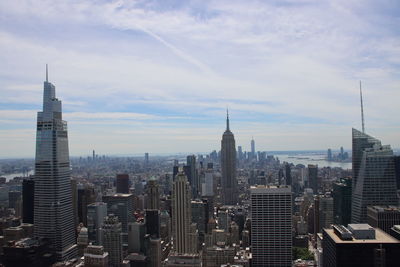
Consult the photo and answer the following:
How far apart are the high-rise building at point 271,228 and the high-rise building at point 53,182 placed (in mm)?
14424

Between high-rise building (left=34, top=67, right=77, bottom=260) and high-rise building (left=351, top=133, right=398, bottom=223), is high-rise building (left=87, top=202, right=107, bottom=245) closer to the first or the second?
high-rise building (left=34, top=67, right=77, bottom=260)

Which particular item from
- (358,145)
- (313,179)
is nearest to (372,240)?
(358,145)

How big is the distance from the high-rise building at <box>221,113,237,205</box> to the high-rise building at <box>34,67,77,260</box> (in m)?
36.6

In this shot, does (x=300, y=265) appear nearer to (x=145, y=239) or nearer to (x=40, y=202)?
(x=145, y=239)

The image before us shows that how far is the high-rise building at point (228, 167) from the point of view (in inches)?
2709

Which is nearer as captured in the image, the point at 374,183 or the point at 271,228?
the point at 374,183

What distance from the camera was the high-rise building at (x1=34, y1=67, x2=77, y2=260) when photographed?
3269 cm

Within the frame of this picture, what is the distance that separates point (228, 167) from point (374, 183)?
46.2 m

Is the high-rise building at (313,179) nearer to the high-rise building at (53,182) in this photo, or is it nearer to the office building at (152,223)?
the office building at (152,223)

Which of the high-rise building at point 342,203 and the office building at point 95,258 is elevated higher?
the high-rise building at point 342,203

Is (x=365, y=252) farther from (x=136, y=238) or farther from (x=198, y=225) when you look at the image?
(x=198, y=225)

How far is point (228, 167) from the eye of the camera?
7656 centimetres

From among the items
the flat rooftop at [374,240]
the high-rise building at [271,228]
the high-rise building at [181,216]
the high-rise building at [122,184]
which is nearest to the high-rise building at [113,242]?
the high-rise building at [181,216]

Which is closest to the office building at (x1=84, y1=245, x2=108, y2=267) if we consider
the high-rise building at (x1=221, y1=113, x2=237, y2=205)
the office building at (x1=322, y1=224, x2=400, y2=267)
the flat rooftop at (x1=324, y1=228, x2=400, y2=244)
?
the flat rooftop at (x1=324, y1=228, x2=400, y2=244)
